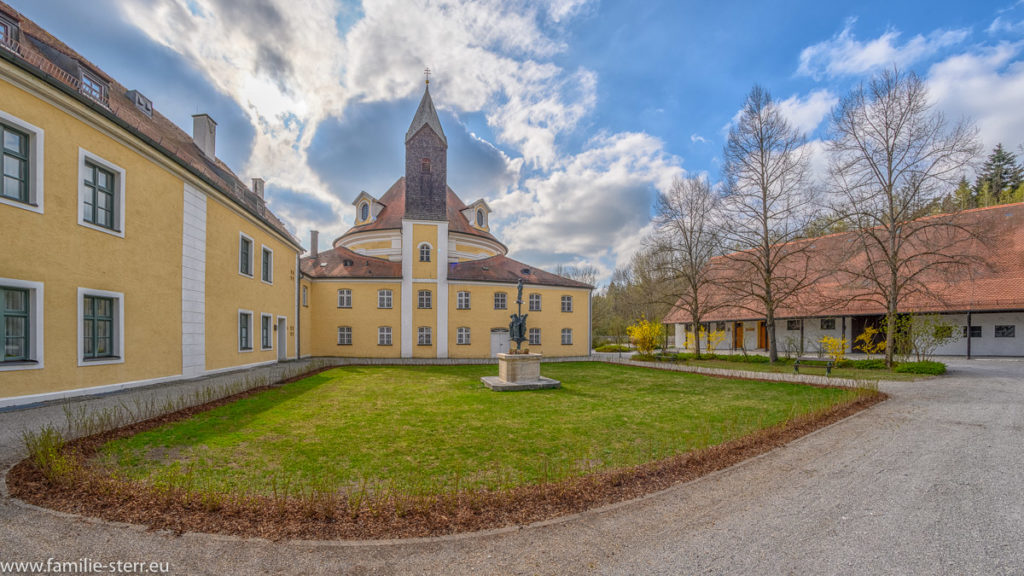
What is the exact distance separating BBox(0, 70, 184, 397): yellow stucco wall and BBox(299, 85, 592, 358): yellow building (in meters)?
12.7

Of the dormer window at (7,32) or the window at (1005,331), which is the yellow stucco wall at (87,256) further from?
the window at (1005,331)

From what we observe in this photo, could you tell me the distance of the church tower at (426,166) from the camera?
1082 inches

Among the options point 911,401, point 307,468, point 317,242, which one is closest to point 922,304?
point 911,401

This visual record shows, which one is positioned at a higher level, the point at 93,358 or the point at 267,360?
the point at 93,358

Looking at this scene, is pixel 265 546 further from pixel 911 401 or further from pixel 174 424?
pixel 911 401

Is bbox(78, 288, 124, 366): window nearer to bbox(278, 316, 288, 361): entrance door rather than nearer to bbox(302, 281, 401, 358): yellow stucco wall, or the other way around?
bbox(278, 316, 288, 361): entrance door

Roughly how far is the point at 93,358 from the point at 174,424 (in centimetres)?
442

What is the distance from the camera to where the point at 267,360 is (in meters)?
19.6

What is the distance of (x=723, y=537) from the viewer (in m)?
3.73

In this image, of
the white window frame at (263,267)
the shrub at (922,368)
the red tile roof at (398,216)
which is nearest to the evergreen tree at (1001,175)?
the shrub at (922,368)

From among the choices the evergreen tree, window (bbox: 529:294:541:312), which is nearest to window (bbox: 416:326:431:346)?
window (bbox: 529:294:541:312)

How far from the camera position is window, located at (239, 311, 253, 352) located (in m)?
17.0

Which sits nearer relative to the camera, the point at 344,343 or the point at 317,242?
the point at 344,343

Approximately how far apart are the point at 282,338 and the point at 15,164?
14289mm
